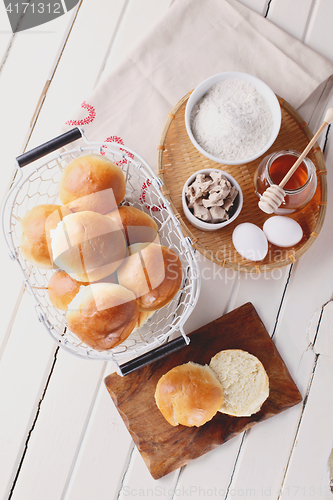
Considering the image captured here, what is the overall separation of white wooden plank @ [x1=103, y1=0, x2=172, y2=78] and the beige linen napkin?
6 centimetres

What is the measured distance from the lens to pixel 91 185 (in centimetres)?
68

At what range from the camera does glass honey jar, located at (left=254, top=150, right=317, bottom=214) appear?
0.79m

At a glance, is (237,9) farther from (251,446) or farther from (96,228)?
(251,446)

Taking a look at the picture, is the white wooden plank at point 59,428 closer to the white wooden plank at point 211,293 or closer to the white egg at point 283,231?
the white wooden plank at point 211,293

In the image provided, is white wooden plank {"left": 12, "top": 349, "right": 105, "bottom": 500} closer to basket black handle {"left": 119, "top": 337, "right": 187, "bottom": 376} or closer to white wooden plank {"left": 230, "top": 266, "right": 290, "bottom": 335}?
basket black handle {"left": 119, "top": 337, "right": 187, "bottom": 376}

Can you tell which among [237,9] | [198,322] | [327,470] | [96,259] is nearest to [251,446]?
[327,470]

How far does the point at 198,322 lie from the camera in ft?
3.02

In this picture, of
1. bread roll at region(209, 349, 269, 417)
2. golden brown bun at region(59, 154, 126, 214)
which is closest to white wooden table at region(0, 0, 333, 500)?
bread roll at region(209, 349, 269, 417)

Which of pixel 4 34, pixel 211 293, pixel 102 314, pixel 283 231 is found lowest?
pixel 211 293

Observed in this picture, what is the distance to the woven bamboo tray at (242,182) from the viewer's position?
860 mm

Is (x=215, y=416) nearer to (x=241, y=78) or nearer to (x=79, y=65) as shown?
(x=241, y=78)

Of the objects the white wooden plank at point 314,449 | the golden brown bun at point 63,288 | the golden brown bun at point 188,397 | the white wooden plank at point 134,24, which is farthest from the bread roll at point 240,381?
the white wooden plank at point 134,24

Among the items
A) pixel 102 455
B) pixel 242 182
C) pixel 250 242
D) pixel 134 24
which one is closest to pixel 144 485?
pixel 102 455

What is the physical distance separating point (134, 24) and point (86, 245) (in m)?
0.73
